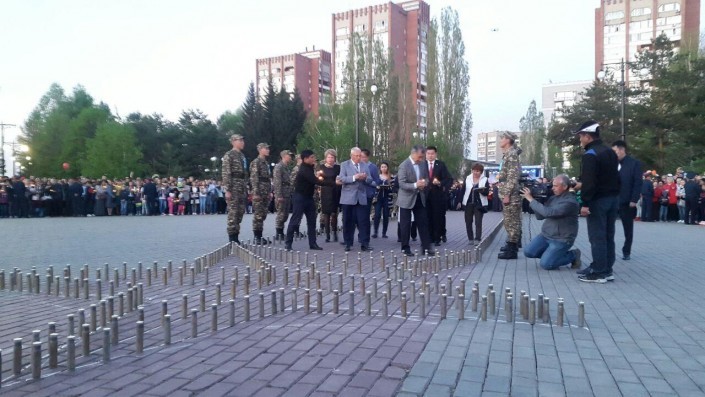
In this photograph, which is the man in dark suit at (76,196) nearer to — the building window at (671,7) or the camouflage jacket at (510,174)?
the camouflage jacket at (510,174)

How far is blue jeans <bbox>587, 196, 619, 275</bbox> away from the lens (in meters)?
8.47

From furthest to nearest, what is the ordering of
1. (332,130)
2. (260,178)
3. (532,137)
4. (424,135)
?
(532,137)
(424,135)
(332,130)
(260,178)

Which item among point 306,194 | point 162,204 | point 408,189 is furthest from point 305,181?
point 162,204

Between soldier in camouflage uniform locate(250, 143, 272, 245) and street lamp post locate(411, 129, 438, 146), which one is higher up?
street lamp post locate(411, 129, 438, 146)

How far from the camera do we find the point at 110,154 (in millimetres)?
69438

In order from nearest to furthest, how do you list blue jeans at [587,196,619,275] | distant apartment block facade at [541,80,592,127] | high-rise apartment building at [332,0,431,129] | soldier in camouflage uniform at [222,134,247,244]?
blue jeans at [587,196,619,275]
soldier in camouflage uniform at [222,134,247,244]
high-rise apartment building at [332,0,431,129]
distant apartment block facade at [541,80,592,127]

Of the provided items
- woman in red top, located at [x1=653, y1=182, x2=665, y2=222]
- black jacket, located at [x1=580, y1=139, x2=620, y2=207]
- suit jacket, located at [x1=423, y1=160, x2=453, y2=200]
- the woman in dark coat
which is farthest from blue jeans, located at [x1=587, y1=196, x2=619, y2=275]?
woman in red top, located at [x1=653, y1=182, x2=665, y2=222]

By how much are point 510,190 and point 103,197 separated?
24.4 metres

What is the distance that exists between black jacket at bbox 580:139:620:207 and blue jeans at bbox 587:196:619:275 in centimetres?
11

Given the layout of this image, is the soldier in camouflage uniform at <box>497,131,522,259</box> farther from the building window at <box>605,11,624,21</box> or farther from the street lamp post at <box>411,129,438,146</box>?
the building window at <box>605,11,624,21</box>

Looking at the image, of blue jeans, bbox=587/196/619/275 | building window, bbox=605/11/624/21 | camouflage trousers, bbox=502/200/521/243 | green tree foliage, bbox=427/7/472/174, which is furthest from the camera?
building window, bbox=605/11/624/21

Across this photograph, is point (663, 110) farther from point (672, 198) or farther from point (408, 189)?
point (408, 189)

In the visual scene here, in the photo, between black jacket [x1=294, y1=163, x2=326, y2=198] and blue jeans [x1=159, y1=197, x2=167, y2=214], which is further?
blue jeans [x1=159, y1=197, x2=167, y2=214]

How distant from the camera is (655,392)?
4.05 meters
